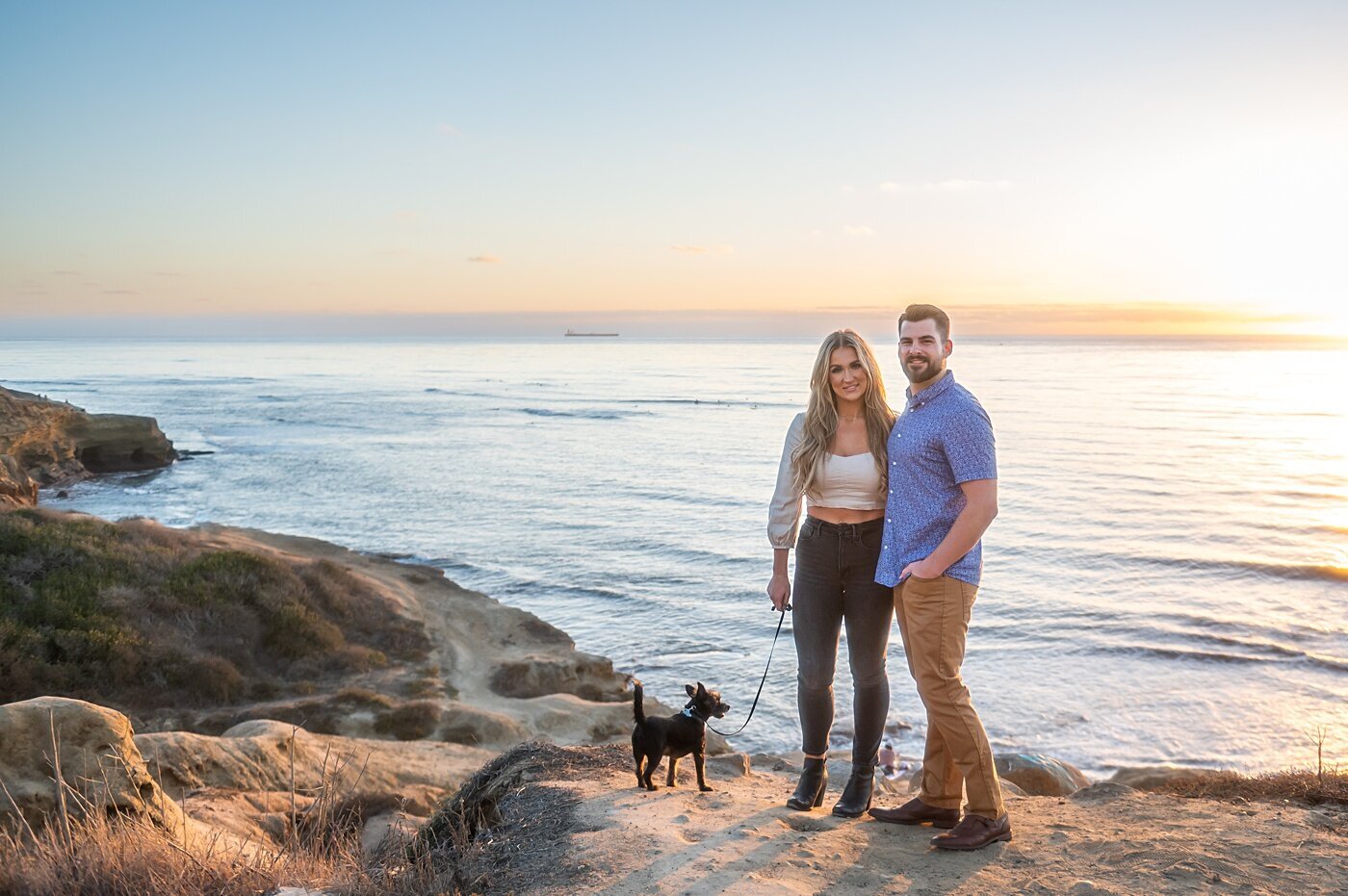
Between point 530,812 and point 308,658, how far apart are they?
9926 millimetres

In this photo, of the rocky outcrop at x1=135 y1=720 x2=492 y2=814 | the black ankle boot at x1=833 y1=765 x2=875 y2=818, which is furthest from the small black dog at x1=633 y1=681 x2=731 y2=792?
the rocky outcrop at x1=135 y1=720 x2=492 y2=814

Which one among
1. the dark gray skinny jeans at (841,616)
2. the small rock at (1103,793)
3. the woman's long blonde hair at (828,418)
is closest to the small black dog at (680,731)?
the dark gray skinny jeans at (841,616)

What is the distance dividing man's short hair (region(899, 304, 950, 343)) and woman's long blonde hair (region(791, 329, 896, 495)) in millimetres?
390

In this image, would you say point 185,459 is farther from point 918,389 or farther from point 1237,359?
point 1237,359

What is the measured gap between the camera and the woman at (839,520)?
4898 mm

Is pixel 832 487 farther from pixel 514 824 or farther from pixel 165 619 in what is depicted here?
pixel 165 619

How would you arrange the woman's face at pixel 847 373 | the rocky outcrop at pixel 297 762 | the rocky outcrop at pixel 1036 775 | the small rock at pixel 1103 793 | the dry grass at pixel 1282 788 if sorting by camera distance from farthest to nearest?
the rocky outcrop at pixel 1036 775, the rocky outcrop at pixel 297 762, the small rock at pixel 1103 793, the dry grass at pixel 1282 788, the woman's face at pixel 847 373

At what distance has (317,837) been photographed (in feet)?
15.6

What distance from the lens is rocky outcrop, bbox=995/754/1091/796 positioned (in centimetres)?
951

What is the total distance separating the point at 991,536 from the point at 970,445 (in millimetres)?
20307

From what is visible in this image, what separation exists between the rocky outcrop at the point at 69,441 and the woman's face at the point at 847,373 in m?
33.0

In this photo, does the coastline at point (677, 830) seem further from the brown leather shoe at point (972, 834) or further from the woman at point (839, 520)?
the woman at point (839, 520)

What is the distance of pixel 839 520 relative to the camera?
4.95 metres

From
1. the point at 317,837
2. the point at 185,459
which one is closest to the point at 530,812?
the point at 317,837
